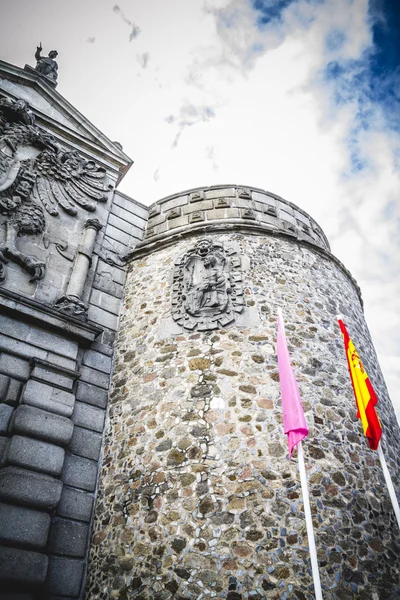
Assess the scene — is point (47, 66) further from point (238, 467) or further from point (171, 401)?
point (238, 467)

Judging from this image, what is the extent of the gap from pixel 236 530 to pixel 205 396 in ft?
5.68

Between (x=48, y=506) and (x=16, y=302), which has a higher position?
(x=16, y=302)

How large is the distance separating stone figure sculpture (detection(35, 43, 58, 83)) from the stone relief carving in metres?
1.97

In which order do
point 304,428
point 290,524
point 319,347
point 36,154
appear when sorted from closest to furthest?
point 304,428, point 290,524, point 319,347, point 36,154

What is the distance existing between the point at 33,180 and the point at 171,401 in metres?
5.10

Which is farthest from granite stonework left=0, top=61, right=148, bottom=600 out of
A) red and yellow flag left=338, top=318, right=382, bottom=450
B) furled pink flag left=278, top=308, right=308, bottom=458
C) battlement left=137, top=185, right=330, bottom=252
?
red and yellow flag left=338, top=318, right=382, bottom=450

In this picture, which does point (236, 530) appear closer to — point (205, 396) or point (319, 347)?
point (205, 396)

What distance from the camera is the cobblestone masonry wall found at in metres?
4.62

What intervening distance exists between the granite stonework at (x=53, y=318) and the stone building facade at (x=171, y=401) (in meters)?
0.03

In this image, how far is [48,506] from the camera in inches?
202

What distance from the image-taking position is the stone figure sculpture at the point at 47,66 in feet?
34.3

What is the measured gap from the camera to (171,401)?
606 centimetres

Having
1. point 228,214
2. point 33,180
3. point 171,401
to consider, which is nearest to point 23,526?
point 171,401

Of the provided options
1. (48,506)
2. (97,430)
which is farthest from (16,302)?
(48,506)
